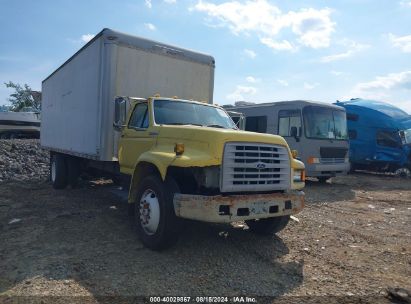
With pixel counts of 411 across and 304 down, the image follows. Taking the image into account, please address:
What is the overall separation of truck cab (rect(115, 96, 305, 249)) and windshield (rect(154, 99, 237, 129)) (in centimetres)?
10

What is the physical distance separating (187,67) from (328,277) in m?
5.43

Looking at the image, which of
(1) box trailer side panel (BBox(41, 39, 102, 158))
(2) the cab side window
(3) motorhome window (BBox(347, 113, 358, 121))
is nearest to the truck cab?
(2) the cab side window

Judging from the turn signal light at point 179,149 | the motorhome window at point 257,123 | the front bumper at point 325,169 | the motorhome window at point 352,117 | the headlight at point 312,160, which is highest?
the motorhome window at point 352,117

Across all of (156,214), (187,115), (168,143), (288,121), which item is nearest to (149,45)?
(187,115)

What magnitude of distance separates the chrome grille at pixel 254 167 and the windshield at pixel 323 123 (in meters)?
7.48

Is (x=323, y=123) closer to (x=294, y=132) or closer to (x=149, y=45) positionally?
(x=294, y=132)

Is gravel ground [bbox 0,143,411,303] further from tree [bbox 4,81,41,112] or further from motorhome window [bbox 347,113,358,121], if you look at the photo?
tree [bbox 4,81,41,112]

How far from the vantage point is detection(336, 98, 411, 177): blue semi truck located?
54.3ft

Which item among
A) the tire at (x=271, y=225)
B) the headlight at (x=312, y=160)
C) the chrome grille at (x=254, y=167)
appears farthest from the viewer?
the headlight at (x=312, y=160)

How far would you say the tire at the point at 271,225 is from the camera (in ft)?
20.4

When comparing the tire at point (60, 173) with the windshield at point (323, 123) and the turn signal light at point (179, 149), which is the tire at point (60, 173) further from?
the windshield at point (323, 123)

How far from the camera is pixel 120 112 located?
6859mm

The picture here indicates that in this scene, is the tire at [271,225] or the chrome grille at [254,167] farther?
the tire at [271,225]

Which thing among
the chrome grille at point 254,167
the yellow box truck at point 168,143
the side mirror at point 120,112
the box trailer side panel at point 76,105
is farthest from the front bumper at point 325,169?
the side mirror at point 120,112
